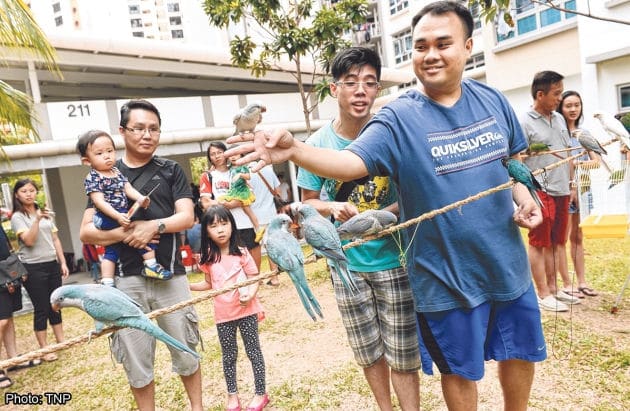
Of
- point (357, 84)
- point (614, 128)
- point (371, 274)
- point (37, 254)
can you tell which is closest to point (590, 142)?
point (614, 128)

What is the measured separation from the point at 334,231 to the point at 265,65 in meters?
6.16

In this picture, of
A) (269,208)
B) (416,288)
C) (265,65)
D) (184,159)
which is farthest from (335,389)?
(184,159)

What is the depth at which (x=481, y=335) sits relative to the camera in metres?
1.70

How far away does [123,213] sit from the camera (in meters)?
2.39

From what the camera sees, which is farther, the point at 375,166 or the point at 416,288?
the point at 416,288

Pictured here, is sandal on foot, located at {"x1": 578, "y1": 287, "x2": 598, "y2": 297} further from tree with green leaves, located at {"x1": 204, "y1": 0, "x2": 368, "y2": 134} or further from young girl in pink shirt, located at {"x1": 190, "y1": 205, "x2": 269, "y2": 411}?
tree with green leaves, located at {"x1": 204, "y1": 0, "x2": 368, "y2": 134}

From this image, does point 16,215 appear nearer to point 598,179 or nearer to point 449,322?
point 449,322

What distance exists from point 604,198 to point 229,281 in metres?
4.23

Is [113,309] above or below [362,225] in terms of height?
below

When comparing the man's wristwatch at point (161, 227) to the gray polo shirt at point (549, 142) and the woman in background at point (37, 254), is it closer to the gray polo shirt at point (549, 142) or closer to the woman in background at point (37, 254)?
the woman in background at point (37, 254)

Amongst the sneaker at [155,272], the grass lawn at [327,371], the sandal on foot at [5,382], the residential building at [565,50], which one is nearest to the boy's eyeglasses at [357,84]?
the sneaker at [155,272]

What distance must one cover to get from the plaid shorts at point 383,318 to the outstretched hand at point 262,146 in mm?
1037

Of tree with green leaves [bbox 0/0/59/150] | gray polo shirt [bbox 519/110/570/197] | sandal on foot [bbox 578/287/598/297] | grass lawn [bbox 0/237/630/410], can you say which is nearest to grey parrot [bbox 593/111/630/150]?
gray polo shirt [bbox 519/110/570/197]

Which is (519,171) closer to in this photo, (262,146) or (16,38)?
(262,146)
